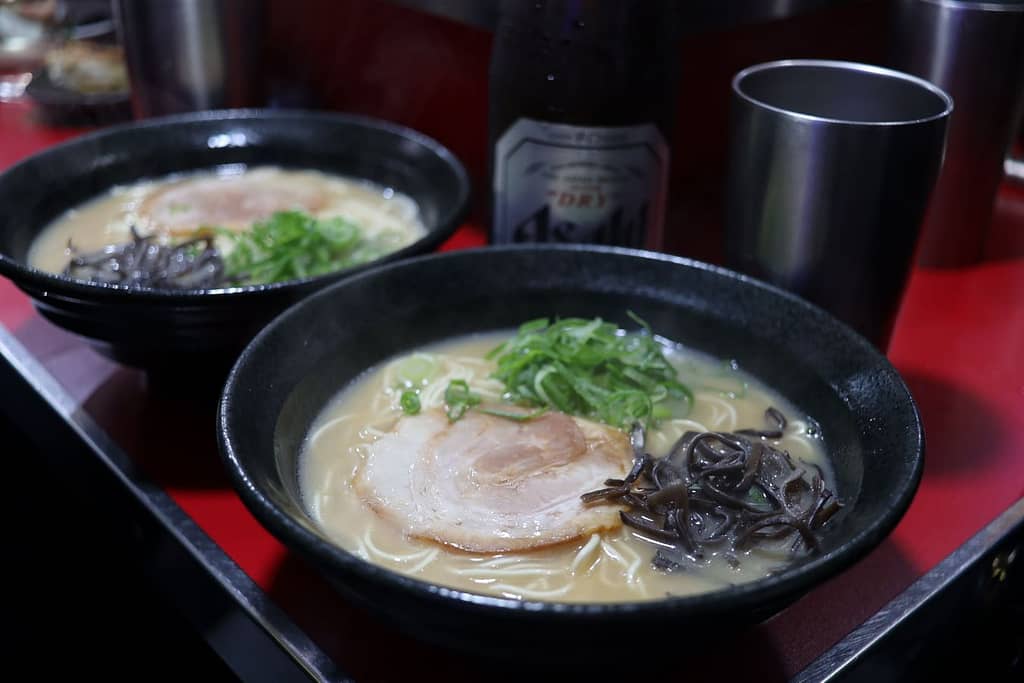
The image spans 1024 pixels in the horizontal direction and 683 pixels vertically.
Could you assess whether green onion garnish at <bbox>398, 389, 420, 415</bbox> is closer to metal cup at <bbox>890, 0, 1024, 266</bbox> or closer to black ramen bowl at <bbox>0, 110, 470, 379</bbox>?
black ramen bowl at <bbox>0, 110, 470, 379</bbox>

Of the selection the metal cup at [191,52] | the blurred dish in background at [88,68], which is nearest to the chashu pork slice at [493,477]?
the metal cup at [191,52]

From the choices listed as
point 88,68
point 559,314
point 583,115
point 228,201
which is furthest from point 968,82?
point 88,68

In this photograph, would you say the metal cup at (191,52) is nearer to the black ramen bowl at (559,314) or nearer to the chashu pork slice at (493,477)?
the black ramen bowl at (559,314)

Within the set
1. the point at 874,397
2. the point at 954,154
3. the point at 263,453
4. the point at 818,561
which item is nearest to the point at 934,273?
the point at 954,154

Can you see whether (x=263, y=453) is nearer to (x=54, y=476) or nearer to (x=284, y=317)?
(x=284, y=317)

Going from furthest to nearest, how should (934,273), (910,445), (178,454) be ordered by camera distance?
(934,273), (178,454), (910,445)

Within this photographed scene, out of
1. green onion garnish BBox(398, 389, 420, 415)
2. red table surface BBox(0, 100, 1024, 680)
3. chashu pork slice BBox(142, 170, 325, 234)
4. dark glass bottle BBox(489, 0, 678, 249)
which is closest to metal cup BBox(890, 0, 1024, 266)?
red table surface BBox(0, 100, 1024, 680)
